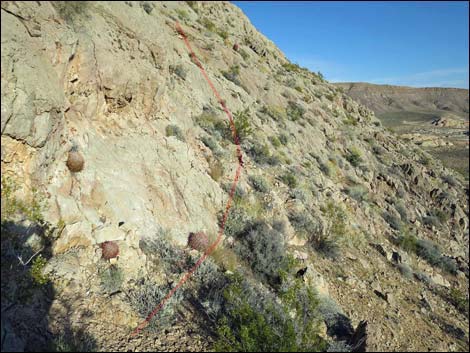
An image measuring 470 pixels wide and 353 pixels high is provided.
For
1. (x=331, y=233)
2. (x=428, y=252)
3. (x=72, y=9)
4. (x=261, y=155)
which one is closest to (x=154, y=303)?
(x=72, y=9)

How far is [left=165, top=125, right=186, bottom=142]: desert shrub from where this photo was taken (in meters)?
9.77

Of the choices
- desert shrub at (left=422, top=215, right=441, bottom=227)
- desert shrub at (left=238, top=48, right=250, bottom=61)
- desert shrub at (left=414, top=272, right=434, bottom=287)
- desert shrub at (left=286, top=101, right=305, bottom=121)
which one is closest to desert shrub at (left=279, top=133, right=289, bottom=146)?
desert shrub at (left=286, top=101, right=305, bottom=121)

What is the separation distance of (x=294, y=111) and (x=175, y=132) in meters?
10.9

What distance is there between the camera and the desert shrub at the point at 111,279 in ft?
19.2

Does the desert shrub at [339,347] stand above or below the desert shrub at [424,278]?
below

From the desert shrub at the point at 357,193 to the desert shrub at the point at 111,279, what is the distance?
1191 centimetres

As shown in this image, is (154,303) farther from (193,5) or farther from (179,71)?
(193,5)

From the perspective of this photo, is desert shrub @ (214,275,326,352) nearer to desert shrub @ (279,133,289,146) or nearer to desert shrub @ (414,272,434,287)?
desert shrub @ (414,272,434,287)

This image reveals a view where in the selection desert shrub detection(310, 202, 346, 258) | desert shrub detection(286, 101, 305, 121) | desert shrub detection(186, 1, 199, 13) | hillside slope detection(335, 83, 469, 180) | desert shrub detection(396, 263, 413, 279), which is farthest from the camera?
hillside slope detection(335, 83, 469, 180)

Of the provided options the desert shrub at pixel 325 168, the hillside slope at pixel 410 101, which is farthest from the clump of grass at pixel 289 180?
the hillside slope at pixel 410 101

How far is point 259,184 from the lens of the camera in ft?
36.1

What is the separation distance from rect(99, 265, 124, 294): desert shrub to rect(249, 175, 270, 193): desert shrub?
19.6ft

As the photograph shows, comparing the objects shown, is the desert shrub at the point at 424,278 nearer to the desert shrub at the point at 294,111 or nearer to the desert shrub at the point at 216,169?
the desert shrub at the point at 216,169

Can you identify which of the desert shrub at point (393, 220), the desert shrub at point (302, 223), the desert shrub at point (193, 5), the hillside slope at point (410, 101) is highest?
the hillside slope at point (410, 101)
